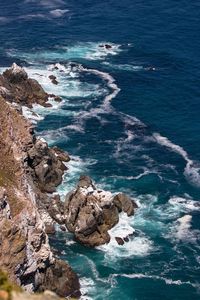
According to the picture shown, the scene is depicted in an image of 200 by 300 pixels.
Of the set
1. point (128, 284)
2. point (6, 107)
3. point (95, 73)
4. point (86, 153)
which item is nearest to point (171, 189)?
point (86, 153)

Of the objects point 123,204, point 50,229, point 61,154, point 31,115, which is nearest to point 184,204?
point 123,204

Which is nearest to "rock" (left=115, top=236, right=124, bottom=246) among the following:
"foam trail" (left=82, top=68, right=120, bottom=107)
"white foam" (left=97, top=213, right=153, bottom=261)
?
"white foam" (left=97, top=213, right=153, bottom=261)

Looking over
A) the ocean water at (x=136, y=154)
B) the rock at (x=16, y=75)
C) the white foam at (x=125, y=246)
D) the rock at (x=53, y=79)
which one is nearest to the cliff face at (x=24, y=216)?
the ocean water at (x=136, y=154)

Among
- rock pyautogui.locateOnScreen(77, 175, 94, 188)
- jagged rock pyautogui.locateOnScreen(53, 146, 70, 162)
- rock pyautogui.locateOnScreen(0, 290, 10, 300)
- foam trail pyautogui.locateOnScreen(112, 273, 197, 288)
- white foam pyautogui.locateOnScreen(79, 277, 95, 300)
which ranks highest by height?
rock pyautogui.locateOnScreen(0, 290, 10, 300)

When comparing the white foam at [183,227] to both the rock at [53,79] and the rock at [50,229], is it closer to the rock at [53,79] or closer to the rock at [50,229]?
the rock at [50,229]

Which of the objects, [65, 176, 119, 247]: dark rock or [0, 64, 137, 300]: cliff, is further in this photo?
[65, 176, 119, 247]: dark rock

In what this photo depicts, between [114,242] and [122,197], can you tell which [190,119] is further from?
[114,242]

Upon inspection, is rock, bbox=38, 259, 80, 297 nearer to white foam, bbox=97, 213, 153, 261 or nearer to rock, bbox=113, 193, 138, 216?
white foam, bbox=97, 213, 153, 261
